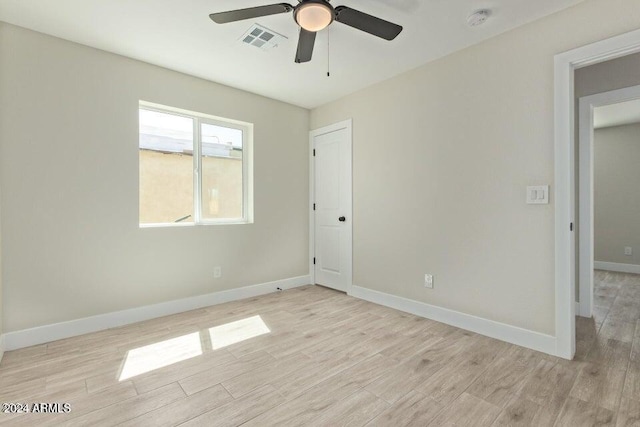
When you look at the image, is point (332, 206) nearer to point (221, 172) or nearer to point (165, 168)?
point (221, 172)

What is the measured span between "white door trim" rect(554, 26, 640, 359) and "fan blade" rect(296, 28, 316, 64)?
1.83 m

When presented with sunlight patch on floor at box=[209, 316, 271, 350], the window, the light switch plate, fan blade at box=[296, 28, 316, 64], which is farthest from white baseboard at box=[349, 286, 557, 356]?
fan blade at box=[296, 28, 316, 64]

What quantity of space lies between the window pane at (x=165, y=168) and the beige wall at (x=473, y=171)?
2.09 meters

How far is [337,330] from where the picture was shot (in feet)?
9.04

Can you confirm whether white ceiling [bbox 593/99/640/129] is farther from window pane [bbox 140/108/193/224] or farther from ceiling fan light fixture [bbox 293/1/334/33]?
window pane [bbox 140/108/193/224]

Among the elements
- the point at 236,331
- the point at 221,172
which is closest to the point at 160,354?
the point at 236,331

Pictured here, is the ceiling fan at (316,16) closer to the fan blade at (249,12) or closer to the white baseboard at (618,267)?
the fan blade at (249,12)

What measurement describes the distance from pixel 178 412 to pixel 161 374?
485 mm

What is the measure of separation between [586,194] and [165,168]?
14.7 feet

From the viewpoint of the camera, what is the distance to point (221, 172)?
3.75 meters

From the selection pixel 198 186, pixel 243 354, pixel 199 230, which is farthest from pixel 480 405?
pixel 198 186

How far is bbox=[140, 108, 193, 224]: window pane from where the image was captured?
3154 mm

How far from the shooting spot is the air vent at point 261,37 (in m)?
2.45

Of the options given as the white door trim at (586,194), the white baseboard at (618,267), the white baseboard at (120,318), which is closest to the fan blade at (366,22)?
the white door trim at (586,194)
